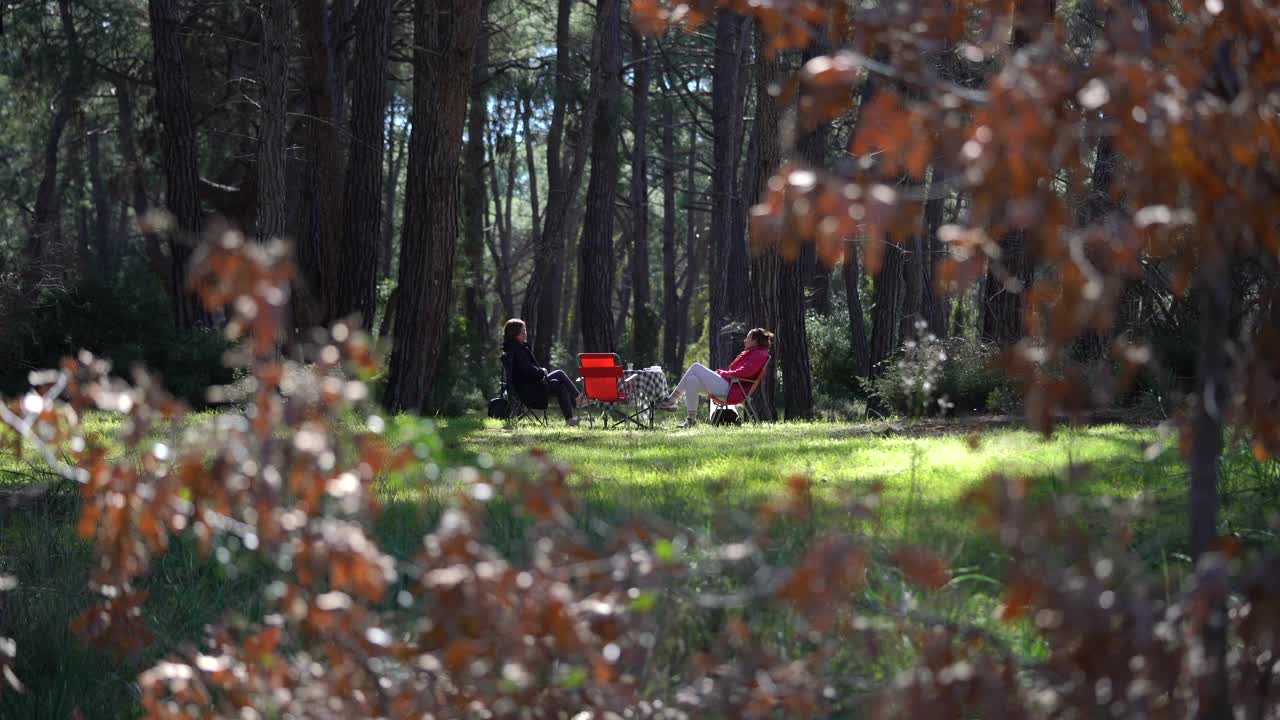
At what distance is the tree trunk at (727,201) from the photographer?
24.3 meters

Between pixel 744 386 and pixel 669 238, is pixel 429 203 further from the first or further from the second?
pixel 669 238

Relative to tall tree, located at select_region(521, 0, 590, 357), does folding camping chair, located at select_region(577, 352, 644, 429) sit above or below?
below

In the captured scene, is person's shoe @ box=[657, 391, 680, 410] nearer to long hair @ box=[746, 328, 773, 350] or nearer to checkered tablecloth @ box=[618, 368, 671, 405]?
checkered tablecloth @ box=[618, 368, 671, 405]

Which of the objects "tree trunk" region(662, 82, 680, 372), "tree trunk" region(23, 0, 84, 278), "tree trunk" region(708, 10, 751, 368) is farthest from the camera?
"tree trunk" region(662, 82, 680, 372)

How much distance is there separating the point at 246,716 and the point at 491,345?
950 inches

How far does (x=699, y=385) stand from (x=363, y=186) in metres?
5.11

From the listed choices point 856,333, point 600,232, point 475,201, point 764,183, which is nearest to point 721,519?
point 764,183

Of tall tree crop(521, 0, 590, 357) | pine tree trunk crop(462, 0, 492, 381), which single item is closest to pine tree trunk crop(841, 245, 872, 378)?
tall tree crop(521, 0, 590, 357)

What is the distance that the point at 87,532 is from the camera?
277 centimetres

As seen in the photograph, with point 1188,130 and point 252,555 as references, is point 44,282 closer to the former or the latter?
point 252,555

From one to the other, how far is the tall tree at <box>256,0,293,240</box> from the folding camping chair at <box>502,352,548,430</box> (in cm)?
278

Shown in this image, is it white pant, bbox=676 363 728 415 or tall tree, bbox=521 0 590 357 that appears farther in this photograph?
tall tree, bbox=521 0 590 357

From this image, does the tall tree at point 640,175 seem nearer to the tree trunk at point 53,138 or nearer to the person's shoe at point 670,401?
the tree trunk at point 53,138

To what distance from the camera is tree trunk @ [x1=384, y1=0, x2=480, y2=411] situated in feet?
46.9
